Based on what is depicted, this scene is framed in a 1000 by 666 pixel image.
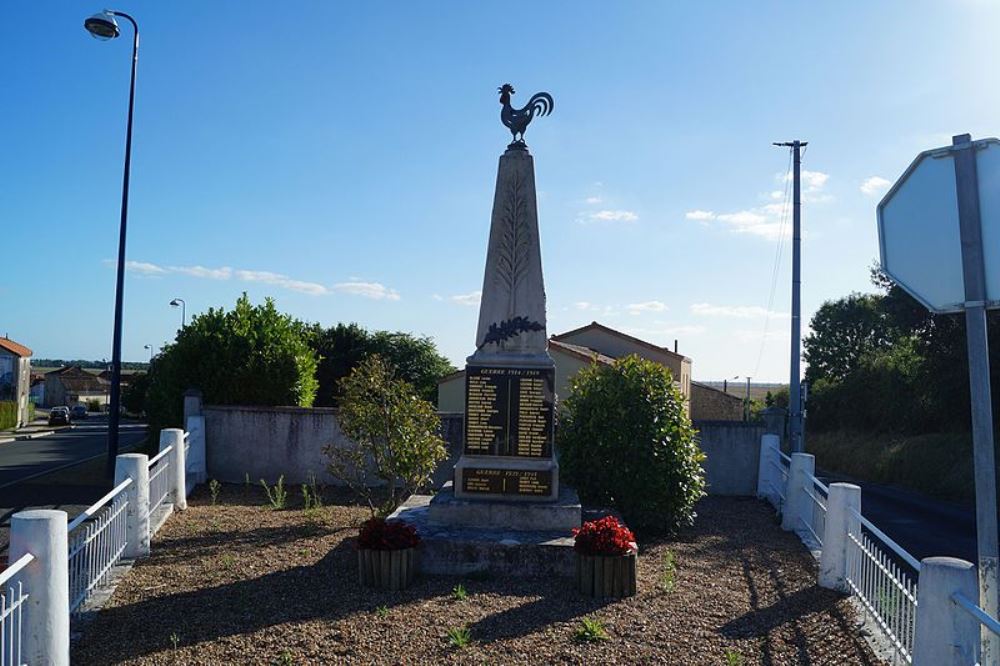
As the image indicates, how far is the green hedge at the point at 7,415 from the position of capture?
46.3 meters

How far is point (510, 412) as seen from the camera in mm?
8961

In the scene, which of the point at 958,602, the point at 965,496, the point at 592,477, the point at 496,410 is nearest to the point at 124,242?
the point at 496,410

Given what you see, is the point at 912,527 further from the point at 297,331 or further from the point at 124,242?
the point at 124,242

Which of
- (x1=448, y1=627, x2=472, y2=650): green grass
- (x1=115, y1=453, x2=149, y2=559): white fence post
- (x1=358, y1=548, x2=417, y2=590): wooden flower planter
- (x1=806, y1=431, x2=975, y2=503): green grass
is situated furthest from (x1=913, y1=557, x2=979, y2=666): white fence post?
(x1=806, y1=431, x2=975, y2=503): green grass

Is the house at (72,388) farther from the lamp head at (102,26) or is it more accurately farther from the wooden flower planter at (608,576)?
the wooden flower planter at (608,576)

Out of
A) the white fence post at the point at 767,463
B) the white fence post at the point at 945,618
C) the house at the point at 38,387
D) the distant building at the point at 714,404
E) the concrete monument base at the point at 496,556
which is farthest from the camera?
the house at the point at 38,387

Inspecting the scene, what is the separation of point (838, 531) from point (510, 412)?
3.70m

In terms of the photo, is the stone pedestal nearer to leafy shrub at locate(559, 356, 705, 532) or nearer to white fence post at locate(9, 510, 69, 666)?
leafy shrub at locate(559, 356, 705, 532)

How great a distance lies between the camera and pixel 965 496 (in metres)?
18.0

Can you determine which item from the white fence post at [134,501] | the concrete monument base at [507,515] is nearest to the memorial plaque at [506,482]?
the concrete monument base at [507,515]

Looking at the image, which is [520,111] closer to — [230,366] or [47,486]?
[230,366]

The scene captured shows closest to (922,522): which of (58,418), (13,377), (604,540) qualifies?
(604,540)

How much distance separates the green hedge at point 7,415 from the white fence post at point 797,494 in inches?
1948

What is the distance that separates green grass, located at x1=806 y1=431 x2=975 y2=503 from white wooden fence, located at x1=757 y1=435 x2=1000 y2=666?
9.72 metres
